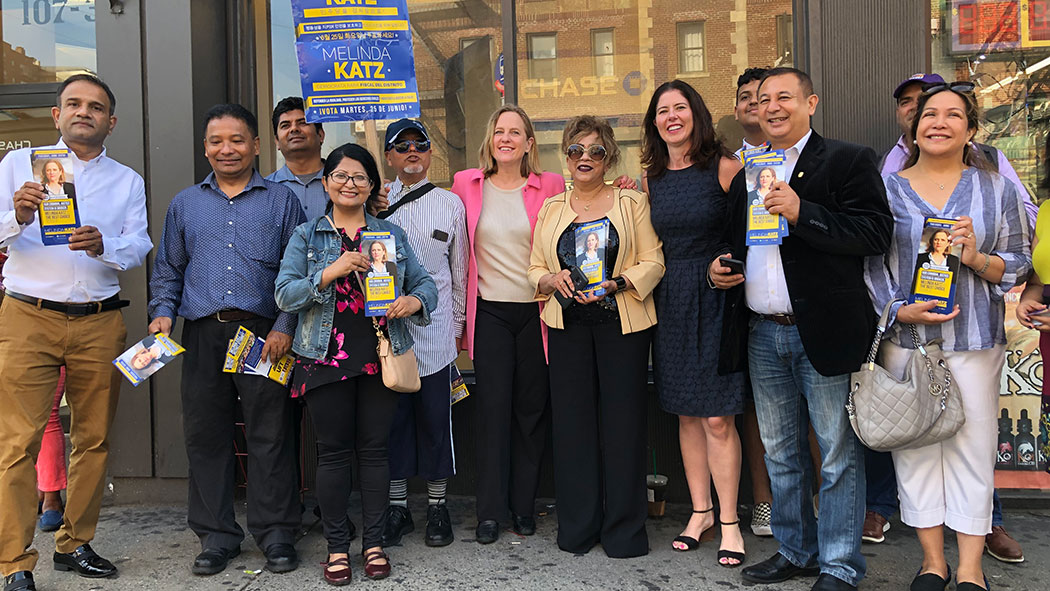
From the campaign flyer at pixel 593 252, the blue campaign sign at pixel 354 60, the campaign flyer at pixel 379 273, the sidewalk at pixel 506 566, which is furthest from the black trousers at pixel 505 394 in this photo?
the blue campaign sign at pixel 354 60

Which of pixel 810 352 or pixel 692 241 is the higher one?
pixel 692 241

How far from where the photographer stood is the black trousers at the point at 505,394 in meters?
4.07

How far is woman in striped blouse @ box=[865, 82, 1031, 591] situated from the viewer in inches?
121

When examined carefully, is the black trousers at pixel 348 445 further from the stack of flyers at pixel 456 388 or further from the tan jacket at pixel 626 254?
the tan jacket at pixel 626 254

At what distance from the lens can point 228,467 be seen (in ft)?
12.6

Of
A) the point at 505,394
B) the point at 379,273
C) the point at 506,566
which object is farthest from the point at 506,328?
the point at 506,566

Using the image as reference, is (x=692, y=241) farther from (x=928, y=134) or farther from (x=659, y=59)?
(x=659, y=59)

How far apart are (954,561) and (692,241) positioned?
2.01m

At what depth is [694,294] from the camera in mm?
3672

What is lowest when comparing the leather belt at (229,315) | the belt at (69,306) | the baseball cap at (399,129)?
the leather belt at (229,315)

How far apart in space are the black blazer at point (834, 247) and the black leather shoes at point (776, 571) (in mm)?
988

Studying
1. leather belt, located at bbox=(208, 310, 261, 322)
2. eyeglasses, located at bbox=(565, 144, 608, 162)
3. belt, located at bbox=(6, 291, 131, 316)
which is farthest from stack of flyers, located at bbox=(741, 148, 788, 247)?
belt, located at bbox=(6, 291, 131, 316)

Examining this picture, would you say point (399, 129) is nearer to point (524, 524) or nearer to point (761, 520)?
point (524, 524)

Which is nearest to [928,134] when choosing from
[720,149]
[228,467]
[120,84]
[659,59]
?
[720,149]
